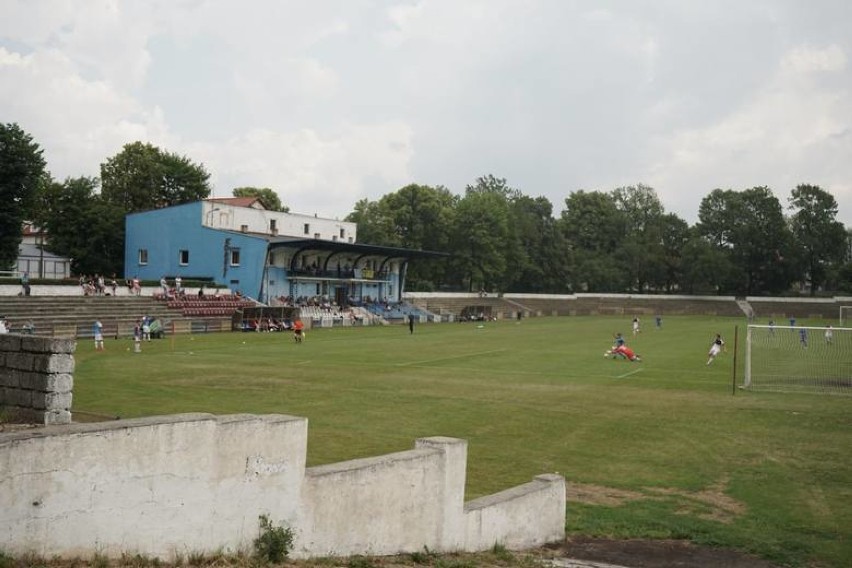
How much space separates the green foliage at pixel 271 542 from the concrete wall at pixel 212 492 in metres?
0.08

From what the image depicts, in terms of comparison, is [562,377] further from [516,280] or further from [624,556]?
[516,280]

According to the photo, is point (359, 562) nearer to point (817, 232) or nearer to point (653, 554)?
point (653, 554)

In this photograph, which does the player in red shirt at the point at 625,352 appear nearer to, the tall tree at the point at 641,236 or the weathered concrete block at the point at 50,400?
the weathered concrete block at the point at 50,400

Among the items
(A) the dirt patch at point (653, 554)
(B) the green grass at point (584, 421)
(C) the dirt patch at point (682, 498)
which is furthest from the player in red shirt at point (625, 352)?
(A) the dirt patch at point (653, 554)

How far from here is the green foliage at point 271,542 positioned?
7.82 metres

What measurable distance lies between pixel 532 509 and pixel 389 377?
19.4m

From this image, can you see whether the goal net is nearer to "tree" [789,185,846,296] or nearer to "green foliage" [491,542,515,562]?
"green foliage" [491,542,515,562]

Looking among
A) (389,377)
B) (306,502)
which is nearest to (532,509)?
(306,502)

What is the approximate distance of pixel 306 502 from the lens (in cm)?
825

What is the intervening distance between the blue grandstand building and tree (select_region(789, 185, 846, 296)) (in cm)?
8289

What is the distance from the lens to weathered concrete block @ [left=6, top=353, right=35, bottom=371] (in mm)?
11617

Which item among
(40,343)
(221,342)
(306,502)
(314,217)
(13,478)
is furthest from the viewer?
(314,217)

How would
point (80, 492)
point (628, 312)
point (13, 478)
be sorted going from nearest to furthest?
point (13, 478) → point (80, 492) → point (628, 312)

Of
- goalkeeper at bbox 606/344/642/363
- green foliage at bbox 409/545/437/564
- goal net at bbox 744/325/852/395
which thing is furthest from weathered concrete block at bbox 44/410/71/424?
goalkeeper at bbox 606/344/642/363
